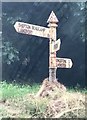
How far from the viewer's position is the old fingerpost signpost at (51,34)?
3436 millimetres

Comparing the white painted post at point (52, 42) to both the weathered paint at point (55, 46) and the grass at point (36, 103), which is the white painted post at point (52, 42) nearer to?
the weathered paint at point (55, 46)

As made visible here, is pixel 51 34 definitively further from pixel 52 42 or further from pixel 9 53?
pixel 9 53

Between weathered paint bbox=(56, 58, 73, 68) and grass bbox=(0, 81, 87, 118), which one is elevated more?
weathered paint bbox=(56, 58, 73, 68)

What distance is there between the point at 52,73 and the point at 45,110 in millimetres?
368

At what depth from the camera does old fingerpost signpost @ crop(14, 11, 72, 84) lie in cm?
344

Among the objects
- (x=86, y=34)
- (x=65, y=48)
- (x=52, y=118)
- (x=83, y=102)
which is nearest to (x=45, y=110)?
(x=52, y=118)

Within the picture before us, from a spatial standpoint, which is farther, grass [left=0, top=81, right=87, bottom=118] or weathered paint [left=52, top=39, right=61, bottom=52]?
weathered paint [left=52, top=39, right=61, bottom=52]

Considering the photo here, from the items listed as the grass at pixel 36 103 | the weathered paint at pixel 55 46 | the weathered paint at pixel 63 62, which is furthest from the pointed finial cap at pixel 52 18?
the grass at pixel 36 103

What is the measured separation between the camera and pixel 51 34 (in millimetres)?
3480

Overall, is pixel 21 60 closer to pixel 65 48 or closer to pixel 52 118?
pixel 65 48

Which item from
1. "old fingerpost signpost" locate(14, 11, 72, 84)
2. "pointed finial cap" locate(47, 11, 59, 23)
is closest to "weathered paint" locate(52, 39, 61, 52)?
"old fingerpost signpost" locate(14, 11, 72, 84)

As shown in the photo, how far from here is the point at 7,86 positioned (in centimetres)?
346

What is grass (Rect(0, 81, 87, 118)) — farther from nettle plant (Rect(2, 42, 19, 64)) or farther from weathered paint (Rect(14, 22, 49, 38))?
weathered paint (Rect(14, 22, 49, 38))

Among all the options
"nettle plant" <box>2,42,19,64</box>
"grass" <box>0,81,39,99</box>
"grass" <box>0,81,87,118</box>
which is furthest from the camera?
"nettle plant" <box>2,42,19,64</box>
